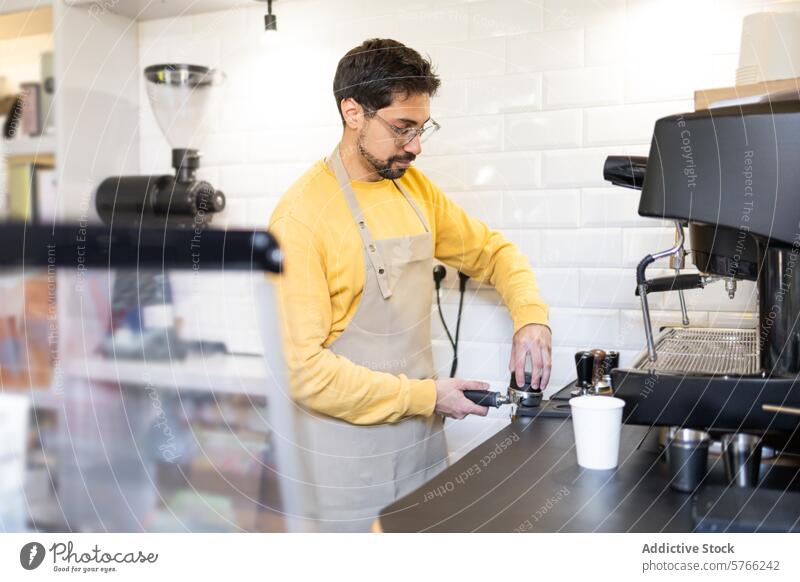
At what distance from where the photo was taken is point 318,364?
74 centimetres

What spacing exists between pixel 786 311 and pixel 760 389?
0.07 meters

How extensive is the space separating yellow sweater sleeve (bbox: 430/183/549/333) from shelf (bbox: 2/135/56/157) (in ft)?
1.37

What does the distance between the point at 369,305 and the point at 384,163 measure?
15 centimetres

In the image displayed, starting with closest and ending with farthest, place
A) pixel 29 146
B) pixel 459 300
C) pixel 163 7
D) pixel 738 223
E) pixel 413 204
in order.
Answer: pixel 738 223, pixel 29 146, pixel 163 7, pixel 413 204, pixel 459 300

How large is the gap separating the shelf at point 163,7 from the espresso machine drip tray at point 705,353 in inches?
20.7

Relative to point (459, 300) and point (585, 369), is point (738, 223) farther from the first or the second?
point (459, 300)

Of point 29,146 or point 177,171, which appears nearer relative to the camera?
point 29,146

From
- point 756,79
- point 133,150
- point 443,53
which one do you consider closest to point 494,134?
point 443,53

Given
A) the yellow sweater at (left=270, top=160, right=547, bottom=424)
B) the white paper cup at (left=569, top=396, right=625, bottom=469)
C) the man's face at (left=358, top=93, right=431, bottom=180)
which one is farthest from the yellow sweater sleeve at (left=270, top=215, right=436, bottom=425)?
the white paper cup at (left=569, top=396, right=625, bottom=469)

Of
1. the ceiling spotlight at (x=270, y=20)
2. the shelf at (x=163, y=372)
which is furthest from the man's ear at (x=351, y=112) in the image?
the shelf at (x=163, y=372)

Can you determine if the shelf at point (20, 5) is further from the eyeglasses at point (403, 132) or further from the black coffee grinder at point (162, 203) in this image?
the eyeglasses at point (403, 132)

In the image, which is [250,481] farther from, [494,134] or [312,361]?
[494,134]

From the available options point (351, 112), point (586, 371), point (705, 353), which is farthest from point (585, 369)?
Answer: point (351, 112)

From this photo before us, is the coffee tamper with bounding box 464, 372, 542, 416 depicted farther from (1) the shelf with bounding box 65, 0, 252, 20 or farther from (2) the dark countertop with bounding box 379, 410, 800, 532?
(1) the shelf with bounding box 65, 0, 252, 20
